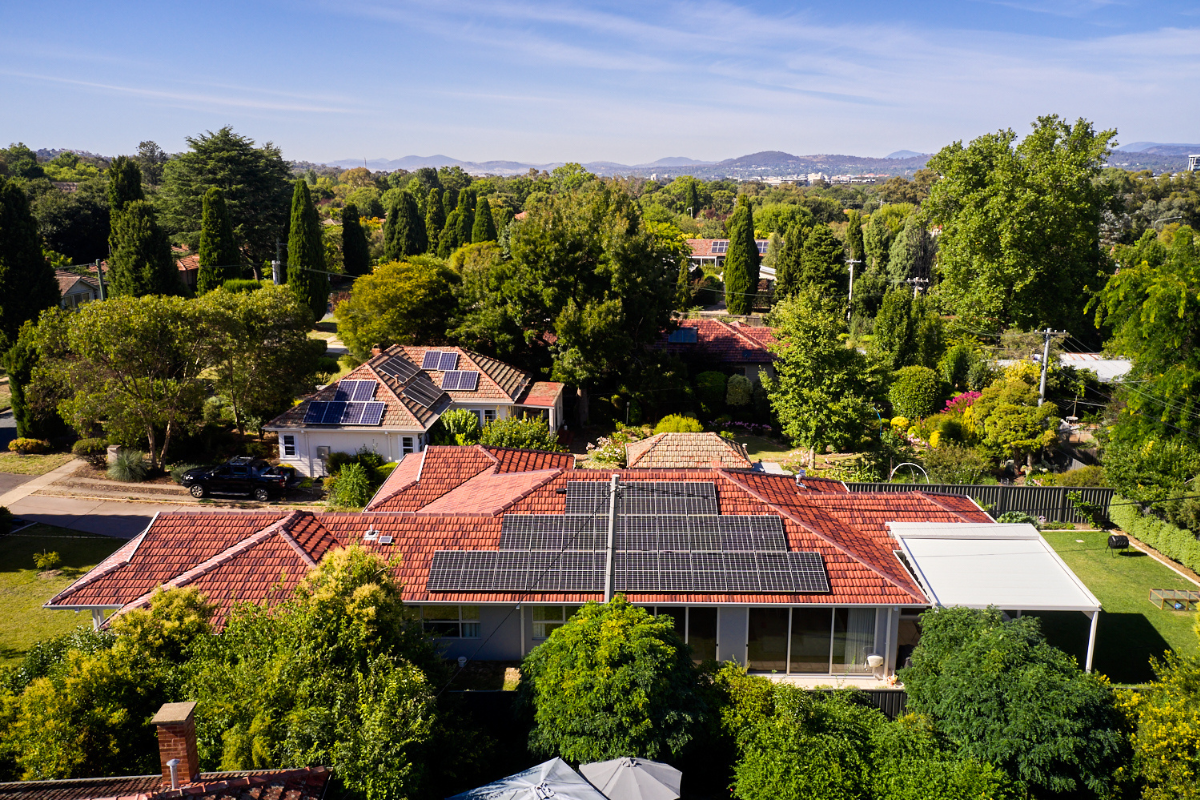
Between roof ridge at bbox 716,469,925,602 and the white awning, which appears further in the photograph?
roof ridge at bbox 716,469,925,602

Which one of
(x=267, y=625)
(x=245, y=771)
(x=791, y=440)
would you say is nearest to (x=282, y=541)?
(x=267, y=625)

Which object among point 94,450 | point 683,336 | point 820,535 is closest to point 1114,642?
point 820,535

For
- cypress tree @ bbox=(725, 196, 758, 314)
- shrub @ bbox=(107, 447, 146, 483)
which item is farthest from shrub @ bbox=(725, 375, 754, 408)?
shrub @ bbox=(107, 447, 146, 483)

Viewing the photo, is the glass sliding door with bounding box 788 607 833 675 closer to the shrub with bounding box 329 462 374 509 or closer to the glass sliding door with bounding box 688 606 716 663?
the glass sliding door with bounding box 688 606 716 663

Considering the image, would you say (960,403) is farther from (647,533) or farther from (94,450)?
(94,450)

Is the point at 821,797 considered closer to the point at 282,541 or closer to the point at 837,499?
the point at 837,499

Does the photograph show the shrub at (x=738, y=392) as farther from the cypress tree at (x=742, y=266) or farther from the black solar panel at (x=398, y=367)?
the cypress tree at (x=742, y=266)
